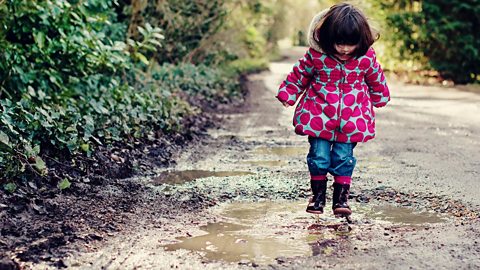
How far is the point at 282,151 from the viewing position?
24.1ft

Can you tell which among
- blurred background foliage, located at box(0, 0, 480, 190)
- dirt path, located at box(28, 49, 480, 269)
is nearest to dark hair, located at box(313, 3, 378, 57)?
blurred background foliage, located at box(0, 0, 480, 190)

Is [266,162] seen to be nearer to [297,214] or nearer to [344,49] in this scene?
[297,214]

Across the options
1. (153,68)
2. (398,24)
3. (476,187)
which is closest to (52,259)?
(476,187)

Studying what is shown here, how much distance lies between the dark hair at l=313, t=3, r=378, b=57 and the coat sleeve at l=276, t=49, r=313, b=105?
184 millimetres

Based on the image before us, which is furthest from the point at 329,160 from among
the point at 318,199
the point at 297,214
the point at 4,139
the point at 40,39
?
the point at 40,39

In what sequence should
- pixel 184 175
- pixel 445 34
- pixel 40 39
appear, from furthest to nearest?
1. pixel 445 34
2. pixel 40 39
3. pixel 184 175

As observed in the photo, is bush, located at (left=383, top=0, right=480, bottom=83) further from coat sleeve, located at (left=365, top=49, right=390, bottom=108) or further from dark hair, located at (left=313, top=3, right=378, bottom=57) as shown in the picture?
dark hair, located at (left=313, top=3, right=378, bottom=57)

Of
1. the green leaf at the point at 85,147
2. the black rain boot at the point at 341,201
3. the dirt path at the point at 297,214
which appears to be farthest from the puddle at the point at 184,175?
the black rain boot at the point at 341,201

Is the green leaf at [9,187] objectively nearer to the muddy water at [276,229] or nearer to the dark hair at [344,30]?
the muddy water at [276,229]

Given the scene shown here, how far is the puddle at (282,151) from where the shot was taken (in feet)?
23.6

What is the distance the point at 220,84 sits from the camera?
15281mm

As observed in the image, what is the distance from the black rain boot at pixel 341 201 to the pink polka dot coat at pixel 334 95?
304 mm

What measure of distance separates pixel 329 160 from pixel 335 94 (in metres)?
0.44

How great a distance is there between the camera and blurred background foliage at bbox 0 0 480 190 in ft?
18.6
